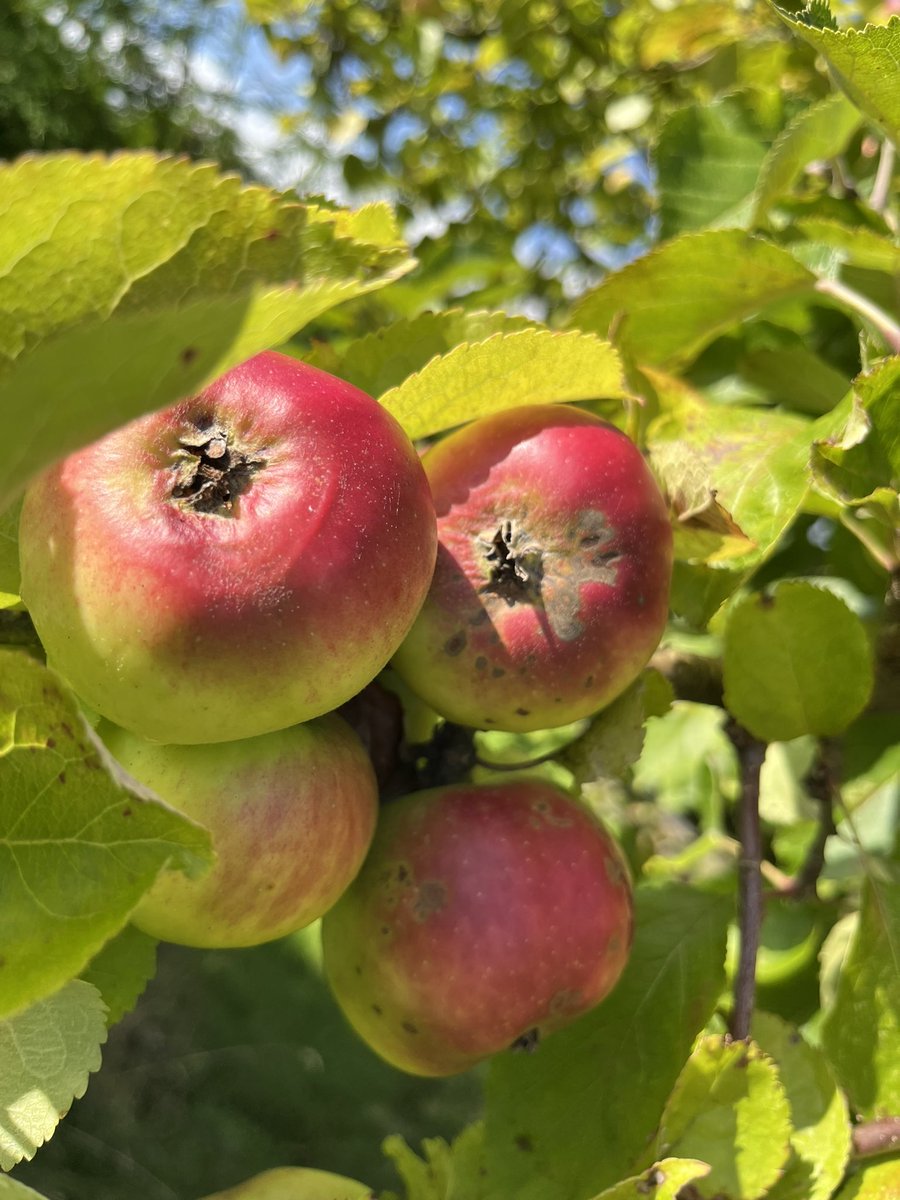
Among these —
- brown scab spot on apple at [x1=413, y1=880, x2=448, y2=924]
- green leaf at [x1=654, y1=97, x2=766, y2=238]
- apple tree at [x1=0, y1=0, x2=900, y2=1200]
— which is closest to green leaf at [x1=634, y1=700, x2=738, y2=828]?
apple tree at [x1=0, y1=0, x2=900, y2=1200]

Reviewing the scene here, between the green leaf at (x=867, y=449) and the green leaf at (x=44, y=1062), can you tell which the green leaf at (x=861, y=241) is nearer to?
the green leaf at (x=867, y=449)

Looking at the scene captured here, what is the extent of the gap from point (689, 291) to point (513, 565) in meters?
0.34

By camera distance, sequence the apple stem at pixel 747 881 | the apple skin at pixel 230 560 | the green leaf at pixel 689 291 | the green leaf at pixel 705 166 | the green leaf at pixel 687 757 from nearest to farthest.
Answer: the apple skin at pixel 230 560
the apple stem at pixel 747 881
the green leaf at pixel 689 291
the green leaf at pixel 705 166
the green leaf at pixel 687 757

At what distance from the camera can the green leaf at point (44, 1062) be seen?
48 cm

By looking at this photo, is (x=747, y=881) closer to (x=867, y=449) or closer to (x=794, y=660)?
(x=794, y=660)

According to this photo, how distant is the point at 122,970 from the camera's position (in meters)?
0.61

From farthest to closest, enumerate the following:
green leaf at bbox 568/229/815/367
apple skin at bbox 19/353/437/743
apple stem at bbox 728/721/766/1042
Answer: green leaf at bbox 568/229/815/367
apple stem at bbox 728/721/766/1042
apple skin at bbox 19/353/437/743

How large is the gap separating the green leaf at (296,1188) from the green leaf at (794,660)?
0.36 m

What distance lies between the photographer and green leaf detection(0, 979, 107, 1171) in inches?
18.9

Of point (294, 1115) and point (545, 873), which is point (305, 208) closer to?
point (545, 873)

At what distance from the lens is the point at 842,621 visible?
0.66m

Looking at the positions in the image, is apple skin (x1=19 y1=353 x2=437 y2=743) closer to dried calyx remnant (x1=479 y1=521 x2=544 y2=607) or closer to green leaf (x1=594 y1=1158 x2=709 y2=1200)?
dried calyx remnant (x1=479 y1=521 x2=544 y2=607)

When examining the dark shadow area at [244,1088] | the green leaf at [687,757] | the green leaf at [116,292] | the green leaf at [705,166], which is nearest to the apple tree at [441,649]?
the green leaf at [116,292]

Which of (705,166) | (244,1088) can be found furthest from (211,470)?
(244,1088)
